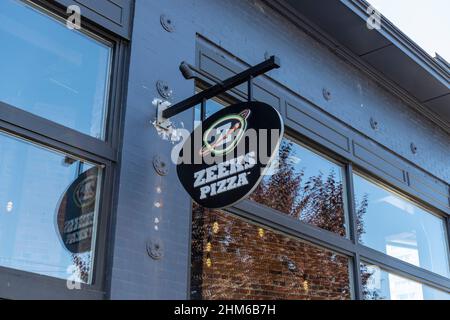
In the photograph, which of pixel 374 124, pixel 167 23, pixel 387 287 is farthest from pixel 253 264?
pixel 374 124

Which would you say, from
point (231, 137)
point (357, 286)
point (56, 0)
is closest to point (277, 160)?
point (357, 286)

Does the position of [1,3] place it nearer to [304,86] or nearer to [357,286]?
[304,86]

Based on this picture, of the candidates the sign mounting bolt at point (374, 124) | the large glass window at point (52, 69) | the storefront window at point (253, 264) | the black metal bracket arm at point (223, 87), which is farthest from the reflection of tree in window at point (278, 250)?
the large glass window at point (52, 69)

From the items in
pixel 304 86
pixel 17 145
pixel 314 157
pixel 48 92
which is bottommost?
pixel 17 145

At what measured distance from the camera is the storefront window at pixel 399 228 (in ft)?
31.6

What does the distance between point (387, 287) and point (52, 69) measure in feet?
17.8

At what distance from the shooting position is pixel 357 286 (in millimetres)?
8750

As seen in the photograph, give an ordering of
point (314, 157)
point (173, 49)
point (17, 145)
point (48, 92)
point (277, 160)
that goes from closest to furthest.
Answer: point (17, 145)
point (48, 92)
point (173, 49)
point (277, 160)
point (314, 157)

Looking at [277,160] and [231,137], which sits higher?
[277,160]

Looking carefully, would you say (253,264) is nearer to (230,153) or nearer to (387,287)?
(230,153)

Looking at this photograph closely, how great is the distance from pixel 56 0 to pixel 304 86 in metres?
3.92

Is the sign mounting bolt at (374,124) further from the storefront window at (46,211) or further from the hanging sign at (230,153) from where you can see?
the storefront window at (46,211)

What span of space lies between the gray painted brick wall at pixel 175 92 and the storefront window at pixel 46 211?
0.30 m

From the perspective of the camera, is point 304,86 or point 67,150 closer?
point 67,150
